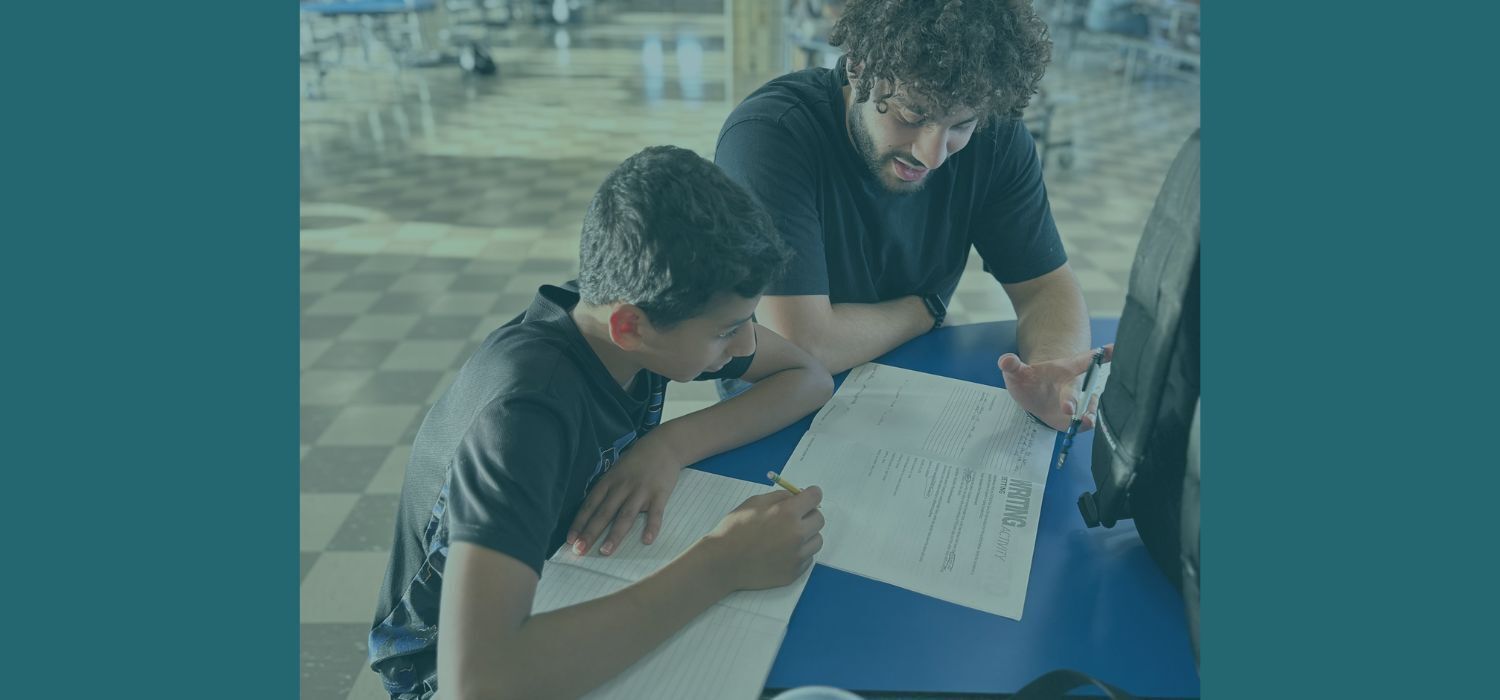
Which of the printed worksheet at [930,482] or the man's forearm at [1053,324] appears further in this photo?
the man's forearm at [1053,324]

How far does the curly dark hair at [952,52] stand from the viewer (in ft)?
4.60

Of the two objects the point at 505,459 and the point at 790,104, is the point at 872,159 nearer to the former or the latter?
the point at 790,104

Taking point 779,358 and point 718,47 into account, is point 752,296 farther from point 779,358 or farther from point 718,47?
point 718,47

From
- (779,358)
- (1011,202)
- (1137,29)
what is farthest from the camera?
(1137,29)

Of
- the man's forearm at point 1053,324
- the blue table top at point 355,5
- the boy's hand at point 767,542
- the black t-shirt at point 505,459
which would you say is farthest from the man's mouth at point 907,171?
the blue table top at point 355,5

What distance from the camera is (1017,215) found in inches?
66.1

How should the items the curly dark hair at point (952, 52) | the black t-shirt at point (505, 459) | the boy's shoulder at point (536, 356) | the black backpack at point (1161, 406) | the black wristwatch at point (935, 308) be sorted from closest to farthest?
the black backpack at point (1161, 406), the black t-shirt at point (505, 459), the boy's shoulder at point (536, 356), the curly dark hair at point (952, 52), the black wristwatch at point (935, 308)

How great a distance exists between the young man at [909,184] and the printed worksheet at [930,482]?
0.28 feet

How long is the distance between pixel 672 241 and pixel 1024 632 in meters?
0.52

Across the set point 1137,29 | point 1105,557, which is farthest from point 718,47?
point 1105,557

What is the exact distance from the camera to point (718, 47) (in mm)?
11438

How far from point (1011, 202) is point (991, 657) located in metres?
1.00

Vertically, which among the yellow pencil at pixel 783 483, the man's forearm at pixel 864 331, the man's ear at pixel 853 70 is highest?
the man's ear at pixel 853 70

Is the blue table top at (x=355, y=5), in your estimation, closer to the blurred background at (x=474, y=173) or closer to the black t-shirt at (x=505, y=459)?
the blurred background at (x=474, y=173)
